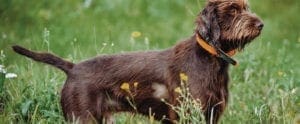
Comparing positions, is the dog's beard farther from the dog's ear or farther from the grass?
the grass

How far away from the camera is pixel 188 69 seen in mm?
7477

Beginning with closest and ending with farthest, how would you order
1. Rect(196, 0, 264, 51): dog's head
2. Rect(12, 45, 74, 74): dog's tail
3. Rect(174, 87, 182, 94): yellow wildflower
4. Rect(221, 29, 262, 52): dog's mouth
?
1. Rect(174, 87, 182, 94): yellow wildflower
2. Rect(221, 29, 262, 52): dog's mouth
3. Rect(196, 0, 264, 51): dog's head
4. Rect(12, 45, 74, 74): dog's tail

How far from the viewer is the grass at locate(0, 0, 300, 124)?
8.02m

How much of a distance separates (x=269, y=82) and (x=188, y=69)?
2209 millimetres

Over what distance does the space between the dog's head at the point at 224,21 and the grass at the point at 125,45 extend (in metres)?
0.63

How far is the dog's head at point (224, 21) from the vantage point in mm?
7414

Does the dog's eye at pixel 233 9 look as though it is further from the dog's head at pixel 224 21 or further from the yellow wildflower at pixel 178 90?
the yellow wildflower at pixel 178 90

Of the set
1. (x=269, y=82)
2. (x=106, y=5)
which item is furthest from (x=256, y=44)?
(x=106, y=5)

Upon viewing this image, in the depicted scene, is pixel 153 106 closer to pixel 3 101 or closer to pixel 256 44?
pixel 3 101

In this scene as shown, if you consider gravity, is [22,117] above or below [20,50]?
below

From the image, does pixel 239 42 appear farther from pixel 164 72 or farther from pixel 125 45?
pixel 125 45

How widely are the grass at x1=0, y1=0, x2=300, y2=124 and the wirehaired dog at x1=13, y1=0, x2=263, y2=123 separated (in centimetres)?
24

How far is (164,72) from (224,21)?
618mm

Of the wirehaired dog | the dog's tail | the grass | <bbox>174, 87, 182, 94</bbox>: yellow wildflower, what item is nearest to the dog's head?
the wirehaired dog
